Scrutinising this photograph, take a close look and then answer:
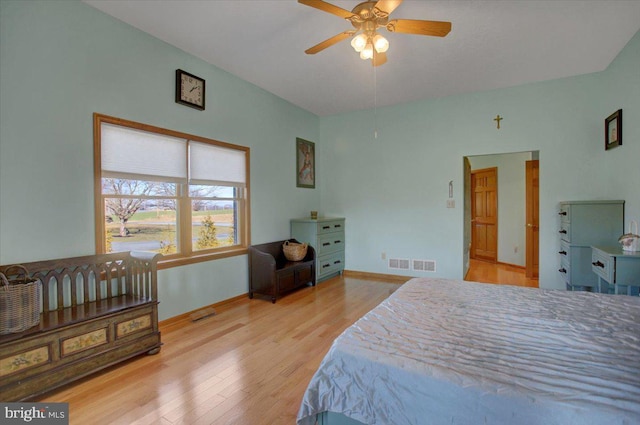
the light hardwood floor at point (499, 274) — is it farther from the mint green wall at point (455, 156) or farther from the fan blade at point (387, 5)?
the fan blade at point (387, 5)

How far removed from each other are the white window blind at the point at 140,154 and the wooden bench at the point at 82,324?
780 millimetres

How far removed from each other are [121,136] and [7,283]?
1434 millimetres

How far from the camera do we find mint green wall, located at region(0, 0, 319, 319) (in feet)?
6.84

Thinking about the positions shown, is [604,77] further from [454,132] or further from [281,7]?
[281,7]

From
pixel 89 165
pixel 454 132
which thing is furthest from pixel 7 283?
pixel 454 132

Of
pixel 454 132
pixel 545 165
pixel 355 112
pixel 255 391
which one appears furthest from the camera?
pixel 355 112

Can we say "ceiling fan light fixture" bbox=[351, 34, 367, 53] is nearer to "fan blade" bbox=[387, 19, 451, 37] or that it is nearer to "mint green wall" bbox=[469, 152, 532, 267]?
"fan blade" bbox=[387, 19, 451, 37]

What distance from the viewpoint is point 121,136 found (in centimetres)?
271

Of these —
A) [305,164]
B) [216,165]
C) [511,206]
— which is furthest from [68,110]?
[511,206]

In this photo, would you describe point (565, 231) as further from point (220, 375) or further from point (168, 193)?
point (168, 193)

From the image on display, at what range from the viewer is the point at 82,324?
2.03m

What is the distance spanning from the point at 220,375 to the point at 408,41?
3.38m
